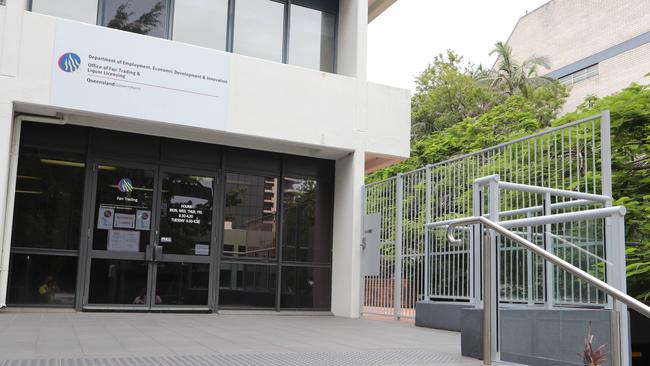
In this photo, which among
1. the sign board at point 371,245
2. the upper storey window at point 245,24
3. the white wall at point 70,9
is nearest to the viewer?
the white wall at point 70,9

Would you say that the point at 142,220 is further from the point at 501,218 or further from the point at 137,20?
the point at 501,218

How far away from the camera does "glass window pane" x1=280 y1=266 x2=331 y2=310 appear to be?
11789mm

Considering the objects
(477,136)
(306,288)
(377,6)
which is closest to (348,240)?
(306,288)

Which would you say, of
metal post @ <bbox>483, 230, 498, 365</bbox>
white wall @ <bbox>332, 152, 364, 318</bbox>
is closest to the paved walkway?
metal post @ <bbox>483, 230, 498, 365</bbox>

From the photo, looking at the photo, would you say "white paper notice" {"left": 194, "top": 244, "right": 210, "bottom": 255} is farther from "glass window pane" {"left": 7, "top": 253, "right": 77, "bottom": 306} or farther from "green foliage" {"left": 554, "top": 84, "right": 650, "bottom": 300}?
"green foliage" {"left": 554, "top": 84, "right": 650, "bottom": 300}

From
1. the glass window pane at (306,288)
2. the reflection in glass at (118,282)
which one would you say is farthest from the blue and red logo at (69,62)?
the glass window pane at (306,288)

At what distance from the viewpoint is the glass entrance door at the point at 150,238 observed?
10336mm

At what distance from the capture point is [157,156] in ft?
36.0

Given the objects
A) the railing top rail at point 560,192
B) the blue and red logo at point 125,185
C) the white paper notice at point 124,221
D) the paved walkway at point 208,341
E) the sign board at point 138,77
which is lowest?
the paved walkway at point 208,341

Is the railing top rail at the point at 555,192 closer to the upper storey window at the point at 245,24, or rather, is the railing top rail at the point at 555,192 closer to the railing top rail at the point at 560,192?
the railing top rail at the point at 560,192

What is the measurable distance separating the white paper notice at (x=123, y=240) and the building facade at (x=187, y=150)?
0.9 inches

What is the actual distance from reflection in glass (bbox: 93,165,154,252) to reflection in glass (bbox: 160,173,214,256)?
276mm

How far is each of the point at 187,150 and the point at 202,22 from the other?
226cm

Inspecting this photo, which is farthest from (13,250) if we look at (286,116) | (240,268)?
(286,116)
